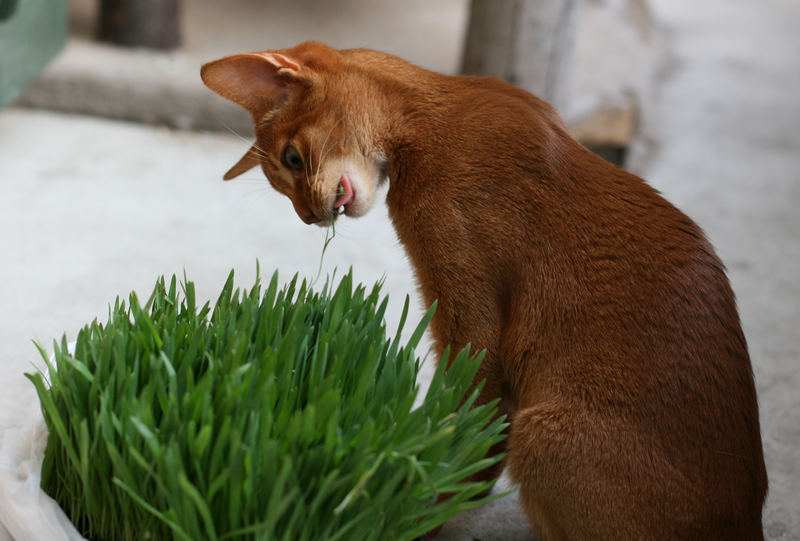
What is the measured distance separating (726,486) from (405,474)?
0.51m

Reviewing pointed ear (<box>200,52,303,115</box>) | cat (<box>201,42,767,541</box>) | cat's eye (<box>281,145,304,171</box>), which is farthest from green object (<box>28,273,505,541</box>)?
pointed ear (<box>200,52,303,115</box>)

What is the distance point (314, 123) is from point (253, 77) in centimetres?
14

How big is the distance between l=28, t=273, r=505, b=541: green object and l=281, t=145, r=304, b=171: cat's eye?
25 centimetres

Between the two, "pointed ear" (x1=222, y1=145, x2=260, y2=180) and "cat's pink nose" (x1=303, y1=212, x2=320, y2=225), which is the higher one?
"pointed ear" (x1=222, y1=145, x2=260, y2=180)

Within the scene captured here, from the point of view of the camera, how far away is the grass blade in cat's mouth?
1.58 metres

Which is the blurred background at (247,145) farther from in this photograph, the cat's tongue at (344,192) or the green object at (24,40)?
the cat's tongue at (344,192)

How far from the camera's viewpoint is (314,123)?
62.2 inches

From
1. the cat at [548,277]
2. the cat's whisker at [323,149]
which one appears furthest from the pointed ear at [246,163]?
the cat's whisker at [323,149]

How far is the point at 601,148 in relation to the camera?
3.38 metres

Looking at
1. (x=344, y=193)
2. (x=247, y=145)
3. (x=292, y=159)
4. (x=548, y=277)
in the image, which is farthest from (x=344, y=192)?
(x=247, y=145)

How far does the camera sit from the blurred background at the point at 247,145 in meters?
2.37

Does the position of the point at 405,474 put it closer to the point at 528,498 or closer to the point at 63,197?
the point at 528,498

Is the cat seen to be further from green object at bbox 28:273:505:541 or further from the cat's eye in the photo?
green object at bbox 28:273:505:541

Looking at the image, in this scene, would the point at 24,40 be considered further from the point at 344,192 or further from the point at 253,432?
the point at 253,432
